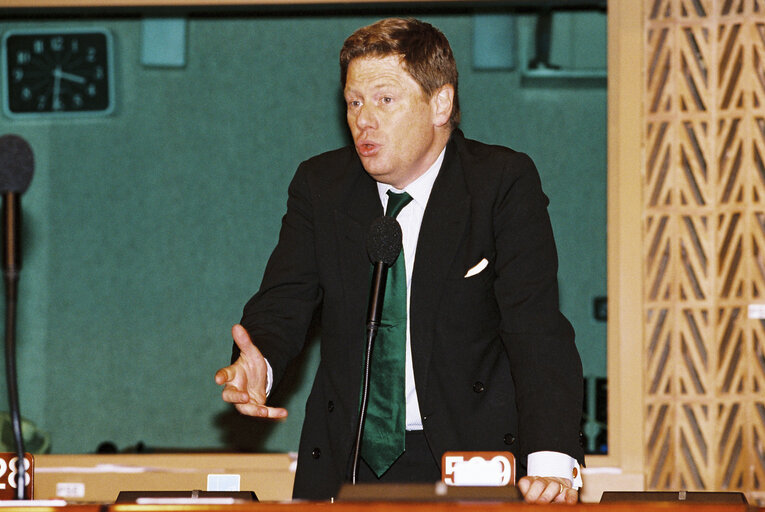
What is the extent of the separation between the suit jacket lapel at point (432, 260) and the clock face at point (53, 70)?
9.26 ft

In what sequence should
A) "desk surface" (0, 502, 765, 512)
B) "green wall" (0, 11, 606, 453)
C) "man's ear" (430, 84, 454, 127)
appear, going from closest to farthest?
"desk surface" (0, 502, 765, 512) < "man's ear" (430, 84, 454, 127) < "green wall" (0, 11, 606, 453)

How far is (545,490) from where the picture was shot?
179 cm

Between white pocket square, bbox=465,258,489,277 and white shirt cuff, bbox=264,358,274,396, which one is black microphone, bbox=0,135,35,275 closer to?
white shirt cuff, bbox=264,358,274,396

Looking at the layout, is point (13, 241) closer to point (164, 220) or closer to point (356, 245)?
point (356, 245)

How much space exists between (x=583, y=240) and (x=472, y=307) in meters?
2.30

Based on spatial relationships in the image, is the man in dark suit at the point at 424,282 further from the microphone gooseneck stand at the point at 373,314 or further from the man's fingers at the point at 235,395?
the microphone gooseneck stand at the point at 373,314

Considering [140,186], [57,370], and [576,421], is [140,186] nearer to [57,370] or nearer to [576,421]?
[57,370]

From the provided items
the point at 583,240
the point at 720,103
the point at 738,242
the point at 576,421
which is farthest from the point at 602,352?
the point at 576,421

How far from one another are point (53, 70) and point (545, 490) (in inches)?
145

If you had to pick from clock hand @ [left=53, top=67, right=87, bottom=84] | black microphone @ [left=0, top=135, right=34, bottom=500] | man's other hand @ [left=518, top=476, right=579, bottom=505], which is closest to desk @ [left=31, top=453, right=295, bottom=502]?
clock hand @ [left=53, top=67, right=87, bottom=84]

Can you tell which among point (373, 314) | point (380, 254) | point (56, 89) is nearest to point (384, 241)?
Result: point (380, 254)

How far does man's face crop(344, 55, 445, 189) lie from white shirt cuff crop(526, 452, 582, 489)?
0.73 metres

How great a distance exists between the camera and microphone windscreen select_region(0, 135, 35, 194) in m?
1.30

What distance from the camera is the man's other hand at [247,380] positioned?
2.02 meters
